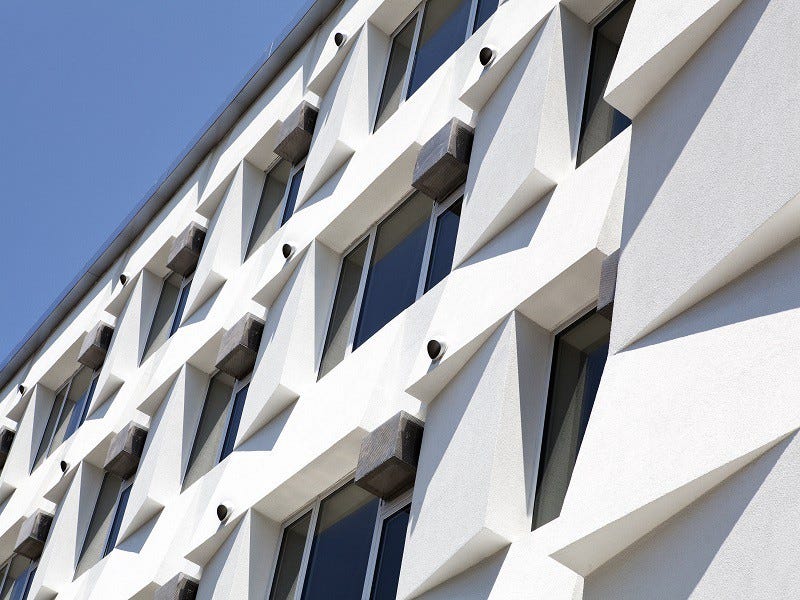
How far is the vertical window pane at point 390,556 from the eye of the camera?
10859mm

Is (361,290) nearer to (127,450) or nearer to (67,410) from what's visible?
(127,450)

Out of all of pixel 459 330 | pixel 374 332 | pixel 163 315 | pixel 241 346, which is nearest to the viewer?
pixel 459 330

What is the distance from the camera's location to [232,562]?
13.2 m

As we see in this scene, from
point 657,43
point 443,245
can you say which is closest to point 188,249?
point 443,245

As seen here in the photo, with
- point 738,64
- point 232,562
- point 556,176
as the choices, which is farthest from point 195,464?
point 738,64

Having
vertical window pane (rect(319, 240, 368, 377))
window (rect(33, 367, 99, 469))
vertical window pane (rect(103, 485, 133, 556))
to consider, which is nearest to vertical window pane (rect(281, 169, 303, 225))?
vertical window pane (rect(319, 240, 368, 377))

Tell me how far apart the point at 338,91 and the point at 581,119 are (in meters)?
5.82

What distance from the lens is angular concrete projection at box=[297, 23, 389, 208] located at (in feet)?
51.5

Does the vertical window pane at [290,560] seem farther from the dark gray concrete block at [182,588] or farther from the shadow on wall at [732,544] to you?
the shadow on wall at [732,544]

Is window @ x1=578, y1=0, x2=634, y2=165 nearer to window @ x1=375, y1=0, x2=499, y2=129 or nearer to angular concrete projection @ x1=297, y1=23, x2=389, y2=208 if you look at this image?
window @ x1=375, y1=0, x2=499, y2=129

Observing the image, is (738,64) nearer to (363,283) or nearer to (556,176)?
(556,176)

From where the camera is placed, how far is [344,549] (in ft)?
39.2

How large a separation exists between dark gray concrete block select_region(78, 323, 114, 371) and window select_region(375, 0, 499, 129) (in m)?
7.80

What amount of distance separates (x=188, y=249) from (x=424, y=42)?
556cm
